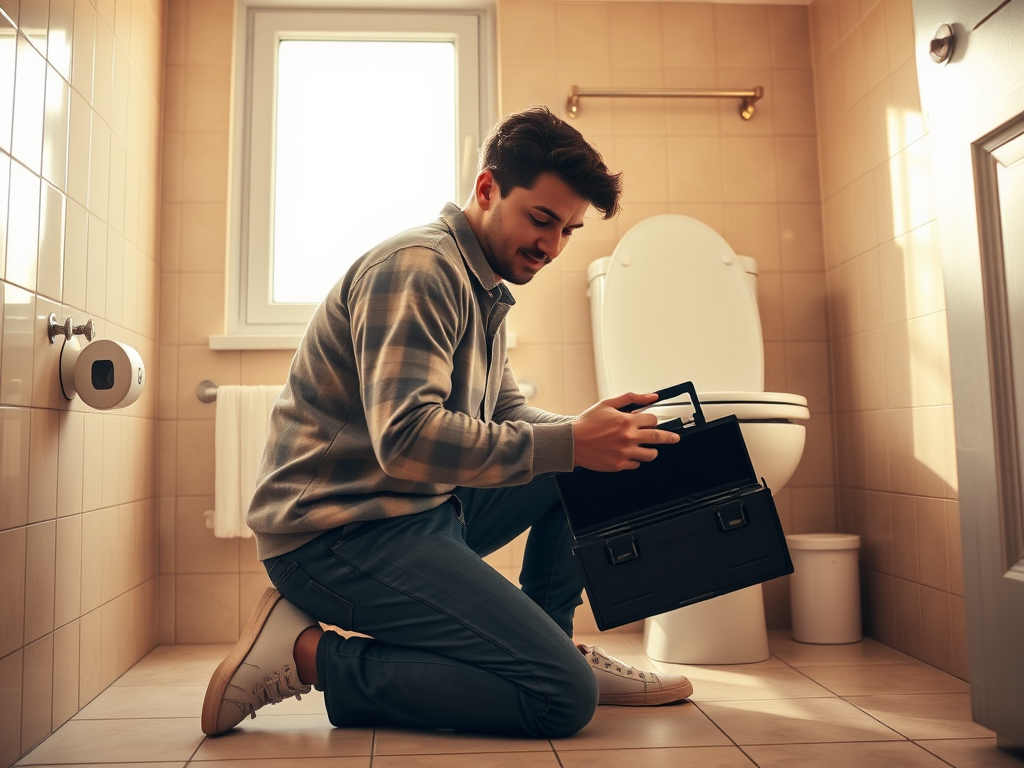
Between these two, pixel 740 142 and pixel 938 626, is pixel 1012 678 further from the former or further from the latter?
pixel 740 142

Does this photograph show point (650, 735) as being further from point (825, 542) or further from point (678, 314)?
point (678, 314)

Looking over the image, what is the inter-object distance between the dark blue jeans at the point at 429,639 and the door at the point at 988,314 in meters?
0.55

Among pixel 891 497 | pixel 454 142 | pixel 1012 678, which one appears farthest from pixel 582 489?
pixel 454 142

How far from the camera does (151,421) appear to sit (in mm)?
2193

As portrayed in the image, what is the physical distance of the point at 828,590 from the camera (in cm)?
212

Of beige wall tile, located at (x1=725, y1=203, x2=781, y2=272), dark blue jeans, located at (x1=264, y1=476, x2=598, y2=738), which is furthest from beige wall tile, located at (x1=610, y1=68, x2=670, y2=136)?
dark blue jeans, located at (x1=264, y1=476, x2=598, y2=738)

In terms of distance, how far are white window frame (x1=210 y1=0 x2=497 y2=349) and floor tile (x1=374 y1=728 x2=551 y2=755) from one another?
1.19 m

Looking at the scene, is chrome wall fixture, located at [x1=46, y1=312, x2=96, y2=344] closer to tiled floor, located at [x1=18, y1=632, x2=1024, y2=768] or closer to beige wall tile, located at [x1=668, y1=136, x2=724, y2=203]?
tiled floor, located at [x1=18, y1=632, x2=1024, y2=768]

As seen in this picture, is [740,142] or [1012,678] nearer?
[1012,678]

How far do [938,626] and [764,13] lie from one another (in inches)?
65.3

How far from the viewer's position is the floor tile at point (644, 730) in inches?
51.3

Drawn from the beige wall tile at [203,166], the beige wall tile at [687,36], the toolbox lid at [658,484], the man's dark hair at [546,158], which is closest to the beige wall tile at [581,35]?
the beige wall tile at [687,36]

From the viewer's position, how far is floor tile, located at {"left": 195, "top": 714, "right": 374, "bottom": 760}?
128 centimetres

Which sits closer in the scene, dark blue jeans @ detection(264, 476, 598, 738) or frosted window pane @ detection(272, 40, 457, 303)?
dark blue jeans @ detection(264, 476, 598, 738)
